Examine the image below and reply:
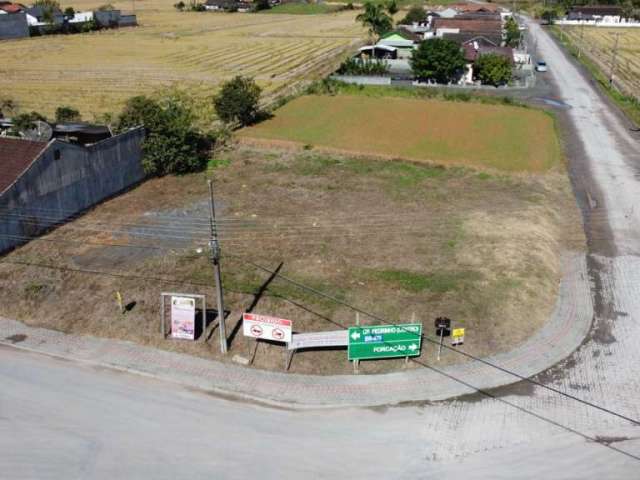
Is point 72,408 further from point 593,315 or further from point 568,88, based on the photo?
point 568,88

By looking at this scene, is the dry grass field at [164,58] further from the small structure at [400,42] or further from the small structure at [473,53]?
the small structure at [473,53]

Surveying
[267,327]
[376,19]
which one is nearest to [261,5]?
[376,19]

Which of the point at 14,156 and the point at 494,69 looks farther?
the point at 494,69

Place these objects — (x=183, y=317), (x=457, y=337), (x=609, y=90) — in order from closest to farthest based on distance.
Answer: (x=457, y=337), (x=183, y=317), (x=609, y=90)

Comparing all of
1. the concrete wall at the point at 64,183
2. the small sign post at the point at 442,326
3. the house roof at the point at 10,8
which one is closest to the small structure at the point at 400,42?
the concrete wall at the point at 64,183

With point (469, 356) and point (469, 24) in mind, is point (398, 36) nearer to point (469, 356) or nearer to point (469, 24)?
point (469, 24)

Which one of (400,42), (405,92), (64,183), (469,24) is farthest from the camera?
(469,24)

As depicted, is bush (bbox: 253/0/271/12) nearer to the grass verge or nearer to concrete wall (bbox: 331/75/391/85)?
the grass verge
